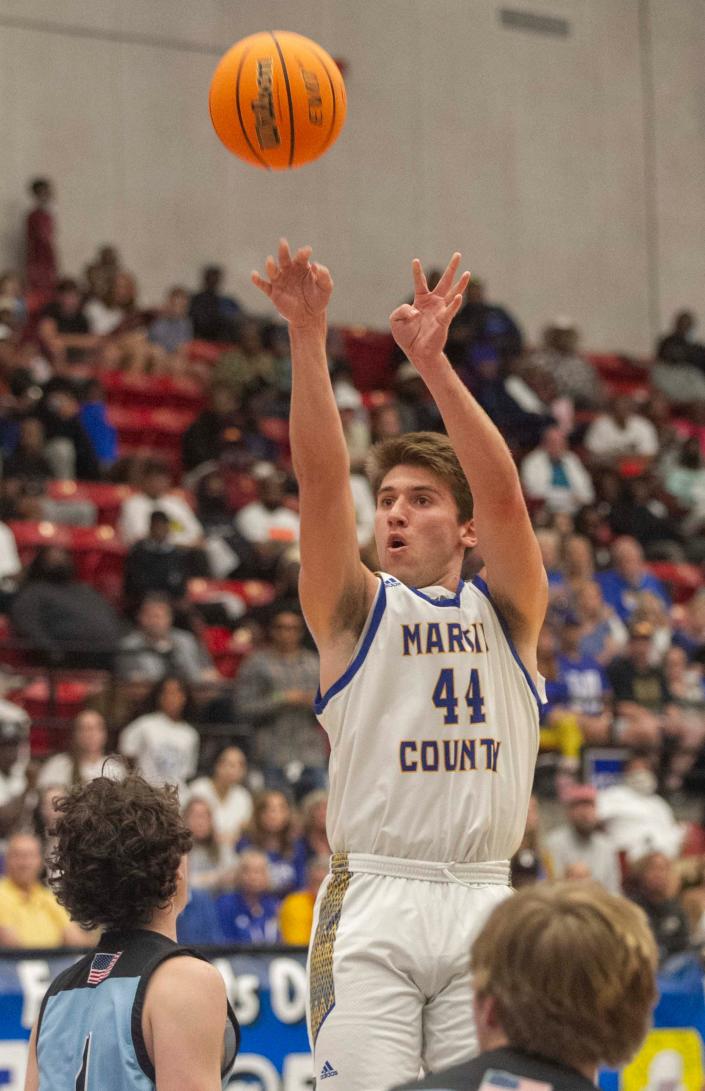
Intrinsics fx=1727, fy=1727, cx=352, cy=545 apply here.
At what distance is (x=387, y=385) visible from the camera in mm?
20578

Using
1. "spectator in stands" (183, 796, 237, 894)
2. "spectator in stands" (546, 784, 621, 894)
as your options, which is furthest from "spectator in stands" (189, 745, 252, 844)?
"spectator in stands" (546, 784, 621, 894)

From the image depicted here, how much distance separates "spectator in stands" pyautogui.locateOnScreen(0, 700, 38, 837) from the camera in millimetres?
10613

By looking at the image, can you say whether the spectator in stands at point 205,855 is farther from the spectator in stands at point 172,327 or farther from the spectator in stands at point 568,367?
the spectator in stands at point 568,367

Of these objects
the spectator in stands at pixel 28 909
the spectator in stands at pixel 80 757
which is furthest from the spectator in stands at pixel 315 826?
→ the spectator in stands at pixel 28 909

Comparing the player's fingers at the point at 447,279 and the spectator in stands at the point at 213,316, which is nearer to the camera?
the player's fingers at the point at 447,279

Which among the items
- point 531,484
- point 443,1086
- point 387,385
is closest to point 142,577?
point 531,484

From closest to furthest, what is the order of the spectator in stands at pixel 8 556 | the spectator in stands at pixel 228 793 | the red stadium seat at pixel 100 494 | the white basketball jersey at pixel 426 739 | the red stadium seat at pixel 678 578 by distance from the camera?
the white basketball jersey at pixel 426 739 < the spectator in stands at pixel 228 793 < the spectator in stands at pixel 8 556 < the red stadium seat at pixel 100 494 < the red stadium seat at pixel 678 578

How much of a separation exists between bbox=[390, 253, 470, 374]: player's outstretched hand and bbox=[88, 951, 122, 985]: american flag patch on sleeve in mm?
1638

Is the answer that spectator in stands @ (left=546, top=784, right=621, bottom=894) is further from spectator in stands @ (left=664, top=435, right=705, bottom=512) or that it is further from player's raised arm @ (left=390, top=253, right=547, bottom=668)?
player's raised arm @ (left=390, top=253, right=547, bottom=668)

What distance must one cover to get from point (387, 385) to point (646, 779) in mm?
8431

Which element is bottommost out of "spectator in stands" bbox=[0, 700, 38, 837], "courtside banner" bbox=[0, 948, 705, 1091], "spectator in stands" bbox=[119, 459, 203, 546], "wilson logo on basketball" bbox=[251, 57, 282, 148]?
"courtside banner" bbox=[0, 948, 705, 1091]

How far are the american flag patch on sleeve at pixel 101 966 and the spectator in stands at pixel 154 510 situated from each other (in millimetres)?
11503

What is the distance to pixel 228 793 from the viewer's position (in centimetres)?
1170

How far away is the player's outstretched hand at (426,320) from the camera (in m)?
4.34
